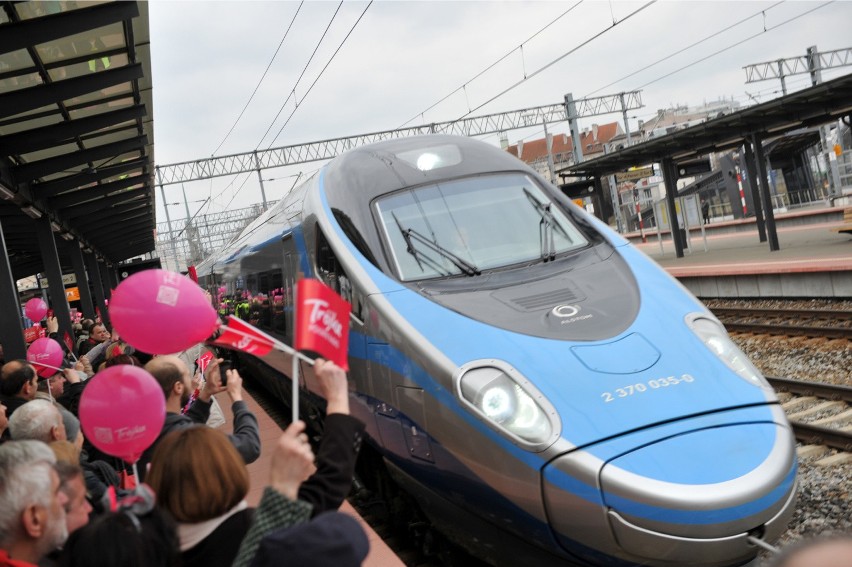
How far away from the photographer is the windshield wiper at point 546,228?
582cm

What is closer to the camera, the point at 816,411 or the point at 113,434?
the point at 113,434

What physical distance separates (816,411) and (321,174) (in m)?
5.05

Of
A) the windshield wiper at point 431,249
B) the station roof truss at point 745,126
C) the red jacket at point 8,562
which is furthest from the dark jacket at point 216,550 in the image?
the station roof truss at point 745,126

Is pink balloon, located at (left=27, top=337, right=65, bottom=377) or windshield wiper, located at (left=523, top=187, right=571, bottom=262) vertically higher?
windshield wiper, located at (left=523, top=187, right=571, bottom=262)

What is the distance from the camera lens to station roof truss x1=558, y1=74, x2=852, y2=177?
1667 centimetres

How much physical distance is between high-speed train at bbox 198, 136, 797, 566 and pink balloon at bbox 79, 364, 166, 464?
1.56 metres

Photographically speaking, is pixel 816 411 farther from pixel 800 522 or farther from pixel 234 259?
pixel 234 259

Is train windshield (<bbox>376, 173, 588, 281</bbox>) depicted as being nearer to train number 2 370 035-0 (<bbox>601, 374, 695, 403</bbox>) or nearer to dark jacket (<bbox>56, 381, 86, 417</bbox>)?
train number 2 370 035-0 (<bbox>601, 374, 695, 403</bbox>)

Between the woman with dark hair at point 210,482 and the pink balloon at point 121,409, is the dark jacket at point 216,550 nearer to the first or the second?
the woman with dark hair at point 210,482

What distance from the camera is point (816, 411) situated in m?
7.87

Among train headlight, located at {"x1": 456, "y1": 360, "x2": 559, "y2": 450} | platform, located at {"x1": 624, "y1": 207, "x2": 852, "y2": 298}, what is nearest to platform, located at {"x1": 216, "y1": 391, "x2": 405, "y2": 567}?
train headlight, located at {"x1": 456, "y1": 360, "x2": 559, "y2": 450}

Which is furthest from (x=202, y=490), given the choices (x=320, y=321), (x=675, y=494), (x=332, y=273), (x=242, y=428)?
(x=332, y=273)

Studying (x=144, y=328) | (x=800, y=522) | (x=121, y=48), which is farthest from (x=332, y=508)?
(x=121, y=48)

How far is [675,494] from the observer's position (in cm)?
368
